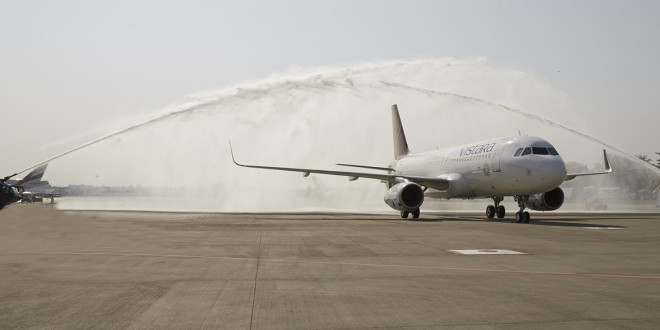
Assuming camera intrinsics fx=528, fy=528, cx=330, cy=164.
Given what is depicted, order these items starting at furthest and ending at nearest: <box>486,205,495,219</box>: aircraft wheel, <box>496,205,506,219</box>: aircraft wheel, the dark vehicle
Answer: the dark vehicle → <box>486,205,495,219</box>: aircraft wheel → <box>496,205,506,219</box>: aircraft wheel

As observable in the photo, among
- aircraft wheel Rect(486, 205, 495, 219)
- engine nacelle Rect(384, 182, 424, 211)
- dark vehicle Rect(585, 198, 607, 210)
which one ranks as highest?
dark vehicle Rect(585, 198, 607, 210)

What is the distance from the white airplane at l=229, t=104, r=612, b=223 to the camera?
25.4 metres

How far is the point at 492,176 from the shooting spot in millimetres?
28094

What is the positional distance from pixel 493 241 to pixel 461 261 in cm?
543

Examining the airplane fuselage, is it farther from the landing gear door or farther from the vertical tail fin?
the vertical tail fin

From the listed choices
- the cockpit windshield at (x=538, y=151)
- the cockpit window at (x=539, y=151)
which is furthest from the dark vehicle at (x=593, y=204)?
the cockpit window at (x=539, y=151)

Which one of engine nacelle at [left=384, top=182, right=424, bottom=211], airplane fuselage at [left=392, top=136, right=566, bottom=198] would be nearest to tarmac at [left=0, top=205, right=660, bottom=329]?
airplane fuselage at [left=392, top=136, right=566, bottom=198]

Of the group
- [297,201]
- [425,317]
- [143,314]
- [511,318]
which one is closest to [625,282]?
[511,318]

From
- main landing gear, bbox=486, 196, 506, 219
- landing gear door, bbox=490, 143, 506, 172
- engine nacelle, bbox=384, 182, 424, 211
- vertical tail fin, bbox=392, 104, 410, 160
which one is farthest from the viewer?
vertical tail fin, bbox=392, 104, 410, 160

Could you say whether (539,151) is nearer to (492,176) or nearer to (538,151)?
(538,151)

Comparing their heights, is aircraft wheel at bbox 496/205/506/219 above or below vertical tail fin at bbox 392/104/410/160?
below

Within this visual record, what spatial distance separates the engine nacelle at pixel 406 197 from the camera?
2983cm

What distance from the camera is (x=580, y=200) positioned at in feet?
Result: 255

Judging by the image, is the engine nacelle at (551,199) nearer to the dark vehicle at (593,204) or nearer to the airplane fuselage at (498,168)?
the airplane fuselage at (498,168)
